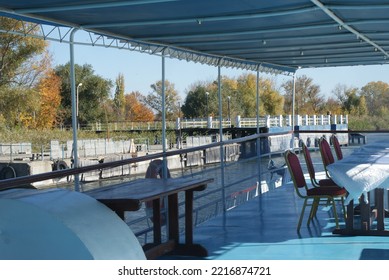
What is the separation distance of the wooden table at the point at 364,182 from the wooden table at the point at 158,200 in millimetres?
Answer: 1214

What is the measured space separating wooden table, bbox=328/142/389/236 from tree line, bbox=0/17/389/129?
21.6 metres

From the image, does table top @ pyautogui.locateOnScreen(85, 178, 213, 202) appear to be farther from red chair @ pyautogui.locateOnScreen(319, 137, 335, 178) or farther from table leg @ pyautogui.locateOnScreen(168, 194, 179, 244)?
red chair @ pyautogui.locateOnScreen(319, 137, 335, 178)

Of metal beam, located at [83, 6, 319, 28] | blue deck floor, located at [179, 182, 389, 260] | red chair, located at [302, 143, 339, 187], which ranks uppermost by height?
metal beam, located at [83, 6, 319, 28]

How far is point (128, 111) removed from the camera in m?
62.4

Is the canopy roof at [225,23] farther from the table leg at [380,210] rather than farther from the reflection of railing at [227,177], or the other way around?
the table leg at [380,210]

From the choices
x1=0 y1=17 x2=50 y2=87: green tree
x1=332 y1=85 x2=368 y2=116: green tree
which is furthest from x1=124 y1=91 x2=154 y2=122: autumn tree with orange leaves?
x1=0 y1=17 x2=50 y2=87: green tree

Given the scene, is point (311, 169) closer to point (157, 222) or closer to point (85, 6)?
point (157, 222)

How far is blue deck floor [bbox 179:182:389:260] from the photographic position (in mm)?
5566

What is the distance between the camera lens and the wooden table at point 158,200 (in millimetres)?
3915

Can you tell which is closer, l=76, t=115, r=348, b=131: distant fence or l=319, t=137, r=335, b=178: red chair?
l=319, t=137, r=335, b=178: red chair

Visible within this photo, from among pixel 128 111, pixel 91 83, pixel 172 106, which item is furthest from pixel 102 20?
pixel 128 111

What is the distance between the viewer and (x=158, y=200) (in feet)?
16.4

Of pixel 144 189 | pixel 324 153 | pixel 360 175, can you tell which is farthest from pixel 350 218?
pixel 144 189

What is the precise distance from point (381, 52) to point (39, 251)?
694cm
